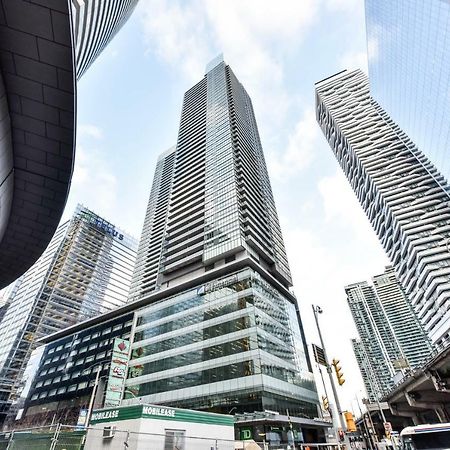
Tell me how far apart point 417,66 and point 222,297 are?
7412 centimetres

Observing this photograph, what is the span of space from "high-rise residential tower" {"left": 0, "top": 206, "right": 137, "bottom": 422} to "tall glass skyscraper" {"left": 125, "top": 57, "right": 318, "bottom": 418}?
3233cm

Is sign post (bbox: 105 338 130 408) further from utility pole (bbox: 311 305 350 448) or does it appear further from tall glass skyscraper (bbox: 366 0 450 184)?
tall glass skyscraper (bbox: 366 0 450 184)

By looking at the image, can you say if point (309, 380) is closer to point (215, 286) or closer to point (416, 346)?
point (215, 286)

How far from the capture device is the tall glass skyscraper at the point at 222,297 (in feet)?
143

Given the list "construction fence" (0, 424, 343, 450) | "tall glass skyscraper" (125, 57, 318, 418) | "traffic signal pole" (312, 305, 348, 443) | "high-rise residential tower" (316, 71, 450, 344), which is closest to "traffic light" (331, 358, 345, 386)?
"traffic signal pole" (312, 305, 348, 443)

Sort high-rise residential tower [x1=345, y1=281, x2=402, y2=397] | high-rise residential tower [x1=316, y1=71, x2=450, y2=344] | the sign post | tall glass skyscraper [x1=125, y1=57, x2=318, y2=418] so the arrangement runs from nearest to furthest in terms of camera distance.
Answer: the sign post
tall glass skyscraper [x1=125, y1=57, x2=318, y2=418]
high-rise residential tower [x1=316, y1=71, x2=450, y2=344]
high-rise residential tower [x1=345, y1=281, x2=402, y2=397]

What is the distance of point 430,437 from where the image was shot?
1930 cm

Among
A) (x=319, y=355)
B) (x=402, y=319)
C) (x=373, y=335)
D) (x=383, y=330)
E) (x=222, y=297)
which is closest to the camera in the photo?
(x=319, y=355)

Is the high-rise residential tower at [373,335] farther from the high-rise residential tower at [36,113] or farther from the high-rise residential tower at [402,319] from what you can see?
the high-rise residential tower at [36,113]

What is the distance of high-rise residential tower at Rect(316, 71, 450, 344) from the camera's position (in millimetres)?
81312

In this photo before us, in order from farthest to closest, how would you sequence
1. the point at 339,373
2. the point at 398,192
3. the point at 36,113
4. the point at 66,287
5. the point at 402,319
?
the point at 402,319 → the point at 66,287 → the point at 398,192 → the point at 339,373 → the point at 36,113

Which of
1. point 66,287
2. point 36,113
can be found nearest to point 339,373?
point 36,113

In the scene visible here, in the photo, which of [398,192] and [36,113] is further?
[398,192]

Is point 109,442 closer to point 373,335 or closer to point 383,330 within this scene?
point 383,330
